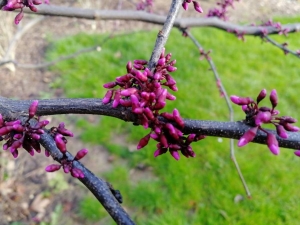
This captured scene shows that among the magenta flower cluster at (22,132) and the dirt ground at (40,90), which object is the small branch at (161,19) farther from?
the magenta flower cluster at (22,132)

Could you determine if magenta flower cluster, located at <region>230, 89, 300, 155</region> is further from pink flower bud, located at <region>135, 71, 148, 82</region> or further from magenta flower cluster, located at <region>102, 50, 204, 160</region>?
pink flower bud, located at <region>135, 71, 148, 82</region>

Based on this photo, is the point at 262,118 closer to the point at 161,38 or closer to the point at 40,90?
the point at 161,38

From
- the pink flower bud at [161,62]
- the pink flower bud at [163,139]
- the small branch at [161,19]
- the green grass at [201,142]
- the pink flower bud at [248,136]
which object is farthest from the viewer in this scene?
the green grass at [201,142]

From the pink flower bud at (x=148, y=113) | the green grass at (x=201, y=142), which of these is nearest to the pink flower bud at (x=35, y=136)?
the pink flower bud at (x=148, y=113)

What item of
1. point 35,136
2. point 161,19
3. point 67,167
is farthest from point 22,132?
point 161,19

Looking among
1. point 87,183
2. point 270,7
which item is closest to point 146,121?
point 87,183
